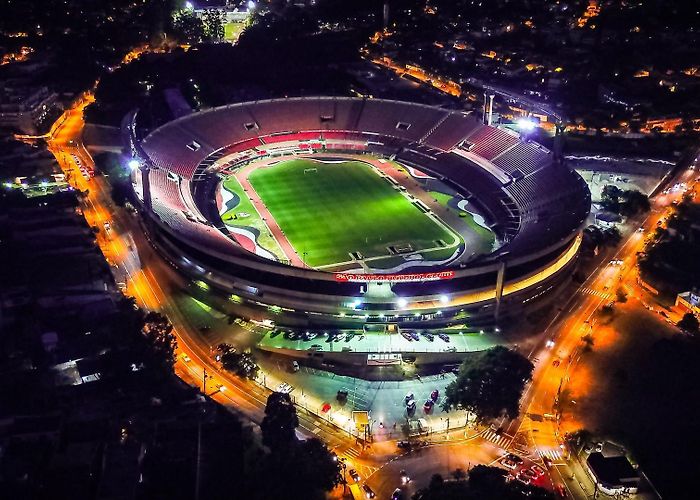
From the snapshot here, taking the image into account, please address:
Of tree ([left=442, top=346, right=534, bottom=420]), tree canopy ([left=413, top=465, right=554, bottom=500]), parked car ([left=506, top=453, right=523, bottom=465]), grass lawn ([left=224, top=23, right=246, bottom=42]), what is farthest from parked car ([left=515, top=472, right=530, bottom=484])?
grass lawn ([left=224, top=23, right=246, bottom=42])

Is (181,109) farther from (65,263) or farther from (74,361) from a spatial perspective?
(74,361)

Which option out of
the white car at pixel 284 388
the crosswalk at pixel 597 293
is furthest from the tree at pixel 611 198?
the white car at pixel 284 388

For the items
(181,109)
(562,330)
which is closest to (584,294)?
(562,330)

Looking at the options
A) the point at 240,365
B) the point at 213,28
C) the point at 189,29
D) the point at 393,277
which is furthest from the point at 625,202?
the point at 189,29

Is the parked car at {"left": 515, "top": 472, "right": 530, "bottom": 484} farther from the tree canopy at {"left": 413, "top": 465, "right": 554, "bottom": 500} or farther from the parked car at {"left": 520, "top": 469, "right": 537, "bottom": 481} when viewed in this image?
the tree canopy at {"left": 413, "top": 465, "right": 554, "bottom": 500}

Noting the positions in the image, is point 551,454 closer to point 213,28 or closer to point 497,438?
point 497,438
